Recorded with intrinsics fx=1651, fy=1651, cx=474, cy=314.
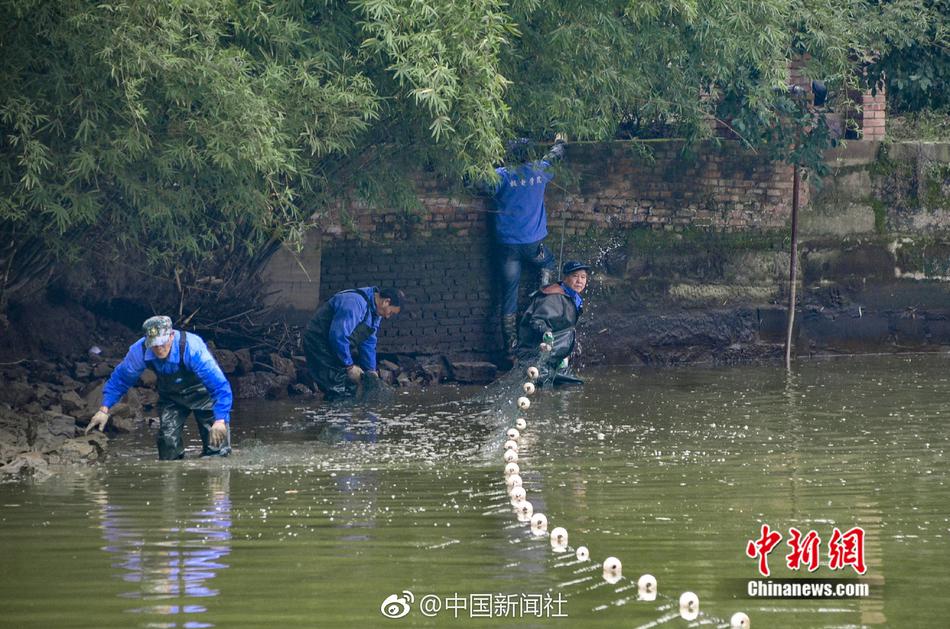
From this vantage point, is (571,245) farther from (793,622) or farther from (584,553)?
(793,622)

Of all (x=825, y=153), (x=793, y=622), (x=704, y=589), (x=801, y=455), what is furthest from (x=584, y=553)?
(x=825, y=153)

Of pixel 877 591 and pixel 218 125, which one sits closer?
pixel 877 591

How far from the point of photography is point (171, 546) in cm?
938

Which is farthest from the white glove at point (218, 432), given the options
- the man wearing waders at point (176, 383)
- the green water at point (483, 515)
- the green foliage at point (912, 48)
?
the green foliage at point (912, 48)

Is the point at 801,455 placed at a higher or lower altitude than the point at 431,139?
lower

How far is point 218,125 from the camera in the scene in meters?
13.4

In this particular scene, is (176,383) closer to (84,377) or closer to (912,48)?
(84,377)

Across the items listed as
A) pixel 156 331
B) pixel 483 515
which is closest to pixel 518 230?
pixel 156 331

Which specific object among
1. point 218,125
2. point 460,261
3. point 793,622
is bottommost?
point 793,622

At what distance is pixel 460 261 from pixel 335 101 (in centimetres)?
476

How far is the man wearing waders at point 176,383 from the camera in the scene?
40.9 feet
